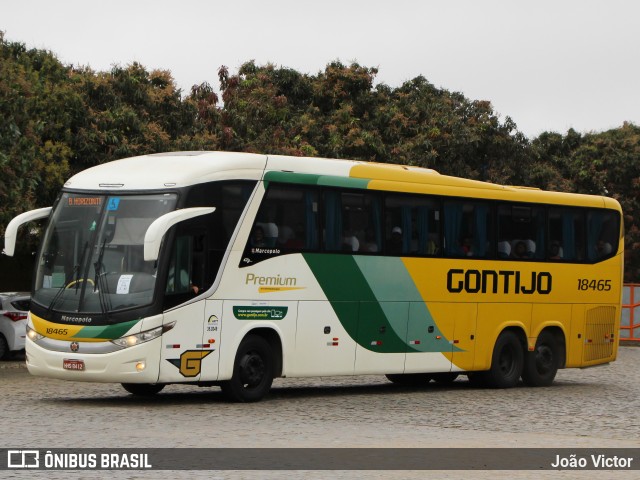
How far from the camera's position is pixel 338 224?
21.2 meters

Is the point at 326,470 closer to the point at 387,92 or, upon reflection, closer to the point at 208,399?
the point at 208,399

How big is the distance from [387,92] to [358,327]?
34635 mm

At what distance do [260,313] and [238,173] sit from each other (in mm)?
2069

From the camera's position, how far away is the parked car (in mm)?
30219

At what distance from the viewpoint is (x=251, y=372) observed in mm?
19844

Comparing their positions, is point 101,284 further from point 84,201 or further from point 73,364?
point 84,201

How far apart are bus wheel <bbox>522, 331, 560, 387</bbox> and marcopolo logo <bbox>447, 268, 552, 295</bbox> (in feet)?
3.34

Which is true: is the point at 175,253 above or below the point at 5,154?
below

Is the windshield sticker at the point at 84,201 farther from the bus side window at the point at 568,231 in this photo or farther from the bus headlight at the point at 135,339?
the bus side window at the point at 568,231

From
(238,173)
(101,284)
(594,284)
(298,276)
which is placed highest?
(238,173)

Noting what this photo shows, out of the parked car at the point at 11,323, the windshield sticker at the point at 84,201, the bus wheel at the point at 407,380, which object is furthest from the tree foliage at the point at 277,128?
the bus wheel at the point at 407,380

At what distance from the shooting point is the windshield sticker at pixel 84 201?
19.2m

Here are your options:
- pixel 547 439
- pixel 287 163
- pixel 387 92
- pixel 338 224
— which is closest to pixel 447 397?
pixel 338 224

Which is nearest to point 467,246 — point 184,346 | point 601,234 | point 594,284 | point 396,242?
point 396,242
